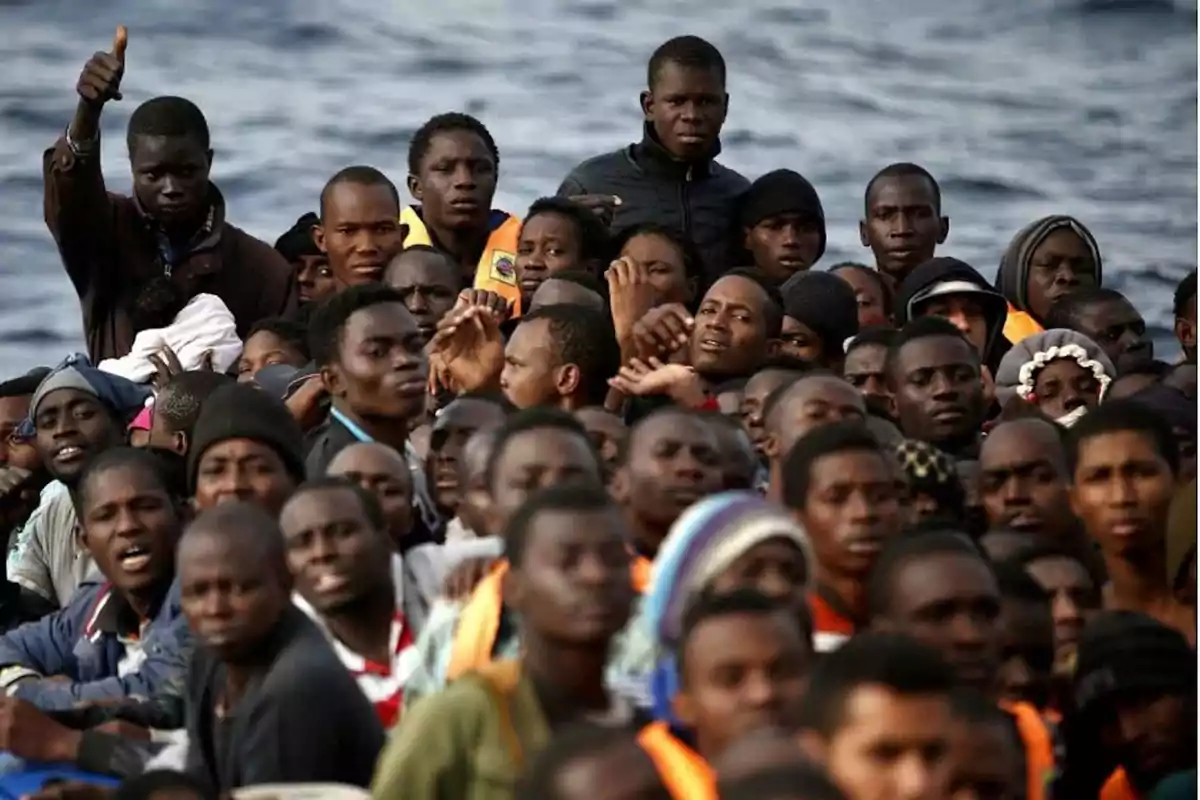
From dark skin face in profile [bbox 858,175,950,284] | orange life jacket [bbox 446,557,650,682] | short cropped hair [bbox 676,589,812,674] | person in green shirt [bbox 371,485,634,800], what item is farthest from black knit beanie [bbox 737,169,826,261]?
short cropped hair [bbox 676,589,812,674]

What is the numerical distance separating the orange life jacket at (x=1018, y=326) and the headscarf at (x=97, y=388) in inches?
94.3

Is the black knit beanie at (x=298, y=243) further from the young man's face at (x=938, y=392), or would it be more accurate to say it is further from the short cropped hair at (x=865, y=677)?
the short cropped hair at (x=865, y=677)

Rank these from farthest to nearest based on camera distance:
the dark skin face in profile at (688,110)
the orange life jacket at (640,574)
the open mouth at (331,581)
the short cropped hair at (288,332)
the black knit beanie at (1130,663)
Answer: the dark skin face in profile at (688,110)
the short cropped hair at (288,332)
the open mouth at (331,581)
the black knit beanie at (1130,663)
the orange life jacket at (640,574)

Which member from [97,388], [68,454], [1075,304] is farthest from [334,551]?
[1075,304]

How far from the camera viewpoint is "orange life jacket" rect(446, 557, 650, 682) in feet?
21.1

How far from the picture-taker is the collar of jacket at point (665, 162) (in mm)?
10133

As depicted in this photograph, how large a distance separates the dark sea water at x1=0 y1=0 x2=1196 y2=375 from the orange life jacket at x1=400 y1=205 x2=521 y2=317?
211cm

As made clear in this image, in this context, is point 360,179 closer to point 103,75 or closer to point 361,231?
point 361,231

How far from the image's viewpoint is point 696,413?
7.47m

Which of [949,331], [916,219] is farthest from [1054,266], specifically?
[949,331]

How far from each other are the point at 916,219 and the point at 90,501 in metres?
3.34

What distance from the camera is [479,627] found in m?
6.47

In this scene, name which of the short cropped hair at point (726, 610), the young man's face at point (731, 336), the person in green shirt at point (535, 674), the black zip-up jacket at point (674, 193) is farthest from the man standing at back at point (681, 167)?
the short cropped hair at point (726, 610)

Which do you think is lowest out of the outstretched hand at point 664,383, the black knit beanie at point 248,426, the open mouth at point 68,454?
the open mouth at point 68,454
